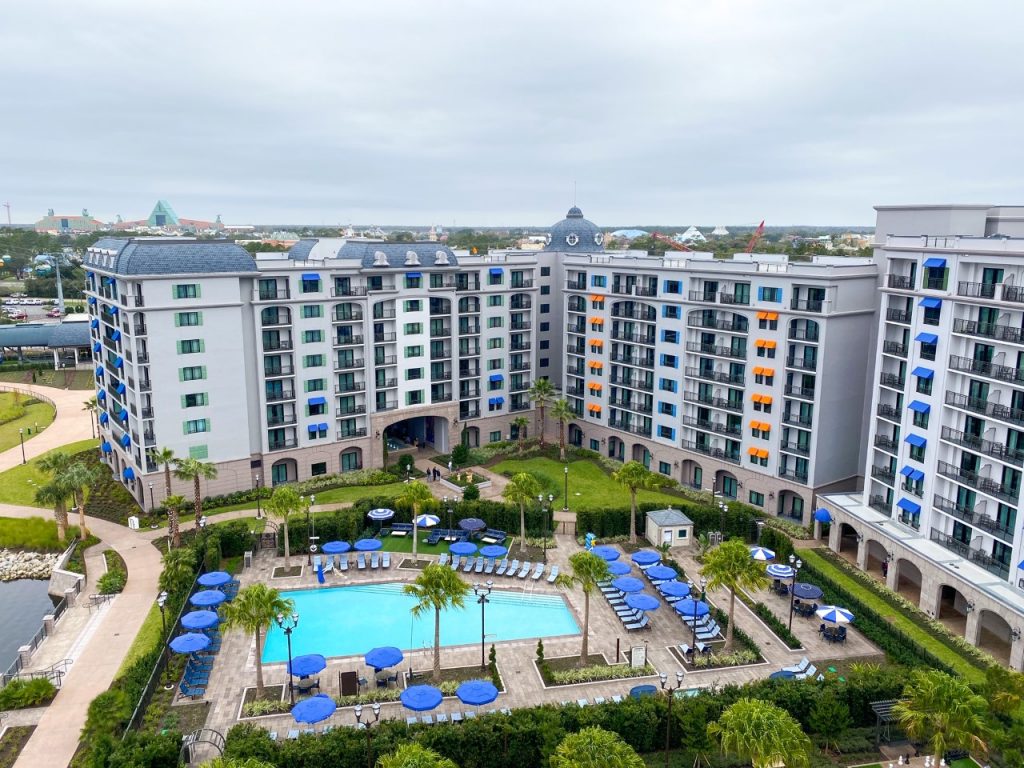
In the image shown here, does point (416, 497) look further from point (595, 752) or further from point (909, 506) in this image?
point (909, 506)

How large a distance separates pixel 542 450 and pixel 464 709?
44387 mm

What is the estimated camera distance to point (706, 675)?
41125mm

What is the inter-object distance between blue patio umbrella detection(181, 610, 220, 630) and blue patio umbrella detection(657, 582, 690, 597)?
27500 millimetres

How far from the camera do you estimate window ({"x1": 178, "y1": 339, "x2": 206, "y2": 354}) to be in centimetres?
6150

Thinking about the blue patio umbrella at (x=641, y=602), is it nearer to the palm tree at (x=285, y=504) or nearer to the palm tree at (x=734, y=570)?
the palm tree at (x=734, y=570)

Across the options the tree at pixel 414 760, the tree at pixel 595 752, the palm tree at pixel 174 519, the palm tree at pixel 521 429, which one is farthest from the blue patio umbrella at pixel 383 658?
the palm tree at pixel 521 429

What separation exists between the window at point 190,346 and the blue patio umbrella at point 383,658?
34.3 meters

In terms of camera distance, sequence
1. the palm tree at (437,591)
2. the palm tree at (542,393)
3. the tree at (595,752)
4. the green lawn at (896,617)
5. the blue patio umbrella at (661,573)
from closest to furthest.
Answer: the tree at (595,752) < the palm tree at (437,591) < the green lawn at (896,617) < the blue patio umbrella at (661,573) < the palm tree at (542,393)

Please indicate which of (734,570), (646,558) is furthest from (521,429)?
(734,570)

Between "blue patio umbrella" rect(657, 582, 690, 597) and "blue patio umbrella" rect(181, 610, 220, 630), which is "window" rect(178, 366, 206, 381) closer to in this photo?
"blue patio umbrella" rect(181, 610, 220, 630)

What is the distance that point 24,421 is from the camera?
8925 cm

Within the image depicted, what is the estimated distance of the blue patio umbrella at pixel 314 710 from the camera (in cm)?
3438

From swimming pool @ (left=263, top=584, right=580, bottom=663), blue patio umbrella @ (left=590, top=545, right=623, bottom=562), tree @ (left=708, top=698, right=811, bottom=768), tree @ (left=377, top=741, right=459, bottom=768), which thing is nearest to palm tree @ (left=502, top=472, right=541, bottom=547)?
blue patio umbrella @ (left=590, top=545, right=623, bottom=562)

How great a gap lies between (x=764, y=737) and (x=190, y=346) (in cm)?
5262
